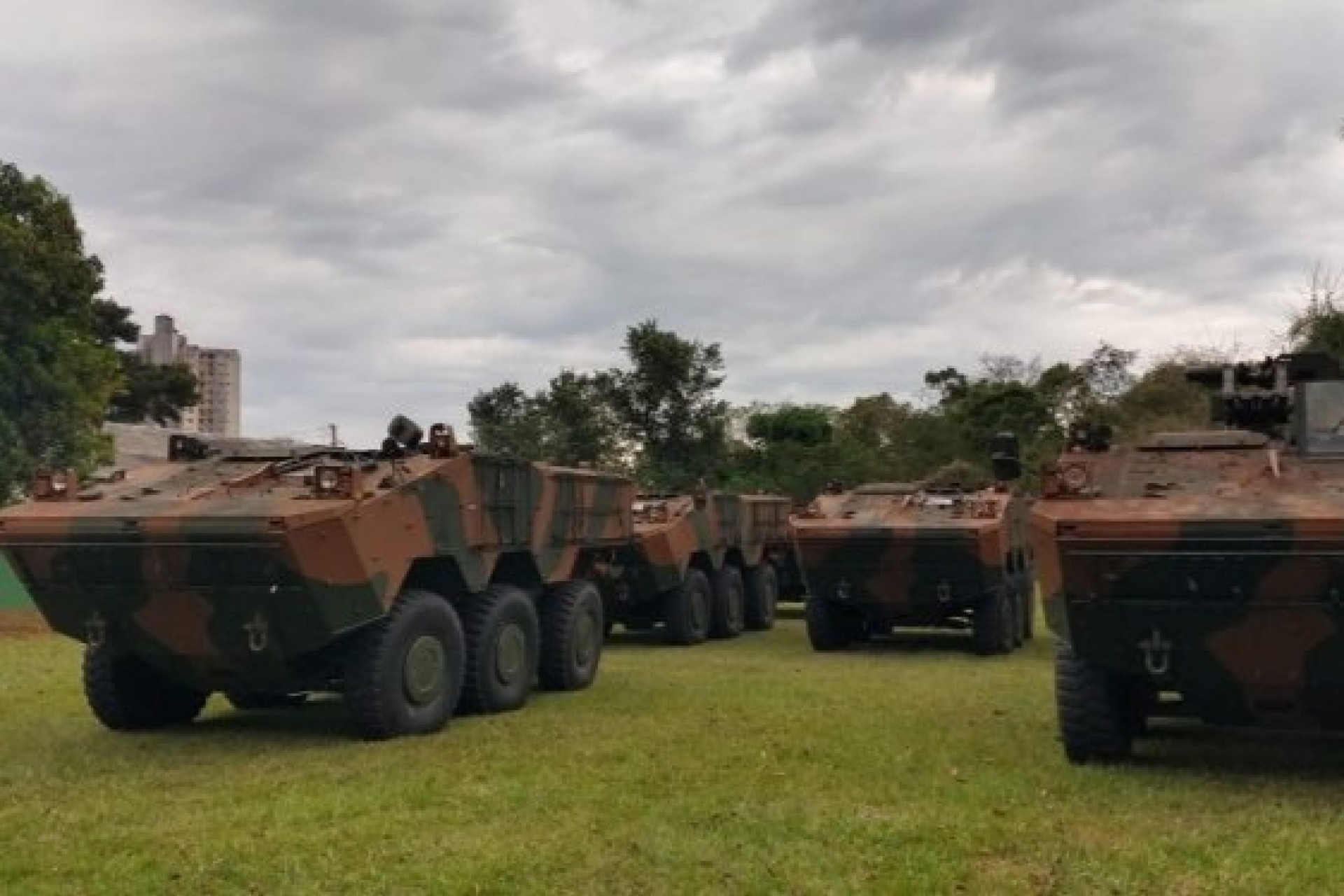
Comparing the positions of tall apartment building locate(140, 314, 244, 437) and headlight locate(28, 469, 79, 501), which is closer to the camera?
headlight locate(28, 469, 79, 501)

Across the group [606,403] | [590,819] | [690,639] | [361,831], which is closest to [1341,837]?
[590,819]

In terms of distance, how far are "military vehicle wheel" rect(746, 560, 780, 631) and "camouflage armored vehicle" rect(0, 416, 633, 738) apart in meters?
8.88

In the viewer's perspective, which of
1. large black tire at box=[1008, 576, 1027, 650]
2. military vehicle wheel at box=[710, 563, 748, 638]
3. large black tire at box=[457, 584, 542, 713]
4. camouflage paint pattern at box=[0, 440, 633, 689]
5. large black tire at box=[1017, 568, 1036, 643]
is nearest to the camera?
camouflage paint pattern at box=[0, 440, 633, 689]

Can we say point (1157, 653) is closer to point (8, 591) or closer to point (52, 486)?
point (52, 486)

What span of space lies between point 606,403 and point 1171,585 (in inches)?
1350

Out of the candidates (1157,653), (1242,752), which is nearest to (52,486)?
(1157,653)

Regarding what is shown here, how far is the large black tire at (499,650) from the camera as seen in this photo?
994 cm

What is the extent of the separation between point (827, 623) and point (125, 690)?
7894mm

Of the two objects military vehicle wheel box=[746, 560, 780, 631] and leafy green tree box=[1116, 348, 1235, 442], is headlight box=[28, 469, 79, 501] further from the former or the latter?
leafy green tree box=[1116, 348, 1235, 442]

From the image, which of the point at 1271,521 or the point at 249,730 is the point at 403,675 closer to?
the point at 249,730

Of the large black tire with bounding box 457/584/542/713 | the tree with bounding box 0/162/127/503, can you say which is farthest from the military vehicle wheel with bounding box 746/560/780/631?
the tree with bounding box 0/162/127/503

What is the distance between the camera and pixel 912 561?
14305 millimetres

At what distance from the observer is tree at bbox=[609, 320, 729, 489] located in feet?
132

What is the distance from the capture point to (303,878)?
5.24 m
